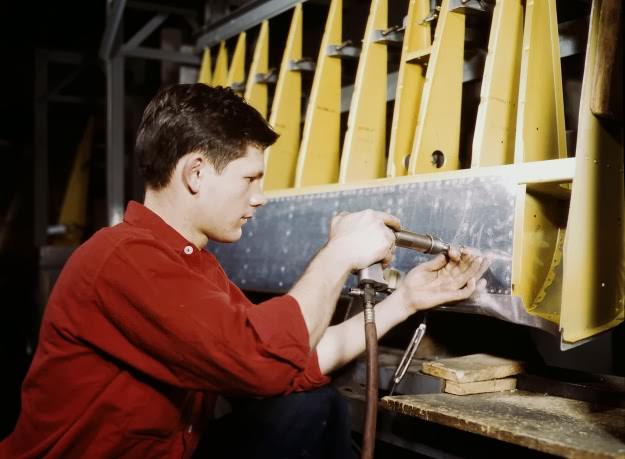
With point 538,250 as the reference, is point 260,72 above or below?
above

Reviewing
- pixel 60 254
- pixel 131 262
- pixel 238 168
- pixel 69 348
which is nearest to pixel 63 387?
pixel 69 348

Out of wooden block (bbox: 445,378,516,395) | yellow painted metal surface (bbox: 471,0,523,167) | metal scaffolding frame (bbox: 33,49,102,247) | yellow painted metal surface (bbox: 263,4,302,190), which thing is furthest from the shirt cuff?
metal scaffolding frame (bbox: 33,49,102,247)

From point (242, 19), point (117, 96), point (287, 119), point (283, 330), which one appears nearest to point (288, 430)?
point (283, 330)

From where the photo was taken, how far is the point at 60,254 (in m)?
7.00

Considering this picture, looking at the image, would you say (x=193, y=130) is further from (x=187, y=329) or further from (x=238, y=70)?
(x=238, y=70)

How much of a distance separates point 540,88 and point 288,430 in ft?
5.19

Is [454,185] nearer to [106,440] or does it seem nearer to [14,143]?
[106,440]

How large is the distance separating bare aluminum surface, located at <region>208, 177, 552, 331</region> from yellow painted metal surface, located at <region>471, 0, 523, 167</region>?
22cm

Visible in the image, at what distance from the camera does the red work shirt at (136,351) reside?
4.69 ft

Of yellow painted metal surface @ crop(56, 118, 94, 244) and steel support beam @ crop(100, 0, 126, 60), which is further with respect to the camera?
yellow painted metal surface @ crop(56, 118, 94, 244)

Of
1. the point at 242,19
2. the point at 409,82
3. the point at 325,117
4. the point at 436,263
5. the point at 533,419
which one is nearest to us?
the point at 533,419

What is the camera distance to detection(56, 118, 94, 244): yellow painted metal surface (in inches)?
349

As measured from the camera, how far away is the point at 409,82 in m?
2.92

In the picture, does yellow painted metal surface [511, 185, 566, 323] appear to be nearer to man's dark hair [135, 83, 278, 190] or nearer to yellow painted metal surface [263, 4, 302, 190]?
man's dark hair [135, 83, 278, 190]
